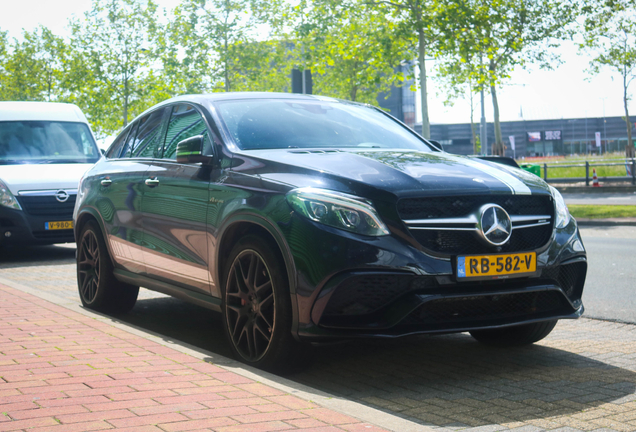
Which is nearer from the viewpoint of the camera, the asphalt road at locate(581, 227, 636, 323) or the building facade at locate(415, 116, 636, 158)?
the asphalt road at locate(581, 227, 636, 323)

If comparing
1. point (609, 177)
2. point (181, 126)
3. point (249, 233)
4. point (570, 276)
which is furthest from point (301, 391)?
A: point (609, 177)

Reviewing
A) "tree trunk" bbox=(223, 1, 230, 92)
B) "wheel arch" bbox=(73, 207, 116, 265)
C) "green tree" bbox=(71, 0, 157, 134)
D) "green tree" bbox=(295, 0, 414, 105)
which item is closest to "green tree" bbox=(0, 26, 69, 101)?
"green tree" bbox=(71, 0, 157, 134)

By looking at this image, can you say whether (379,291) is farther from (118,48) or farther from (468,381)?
(118,48)

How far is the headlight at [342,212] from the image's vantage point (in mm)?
4164

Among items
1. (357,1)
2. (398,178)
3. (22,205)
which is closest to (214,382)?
(398,178)

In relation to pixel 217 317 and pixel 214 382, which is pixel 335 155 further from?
pixel 217 317

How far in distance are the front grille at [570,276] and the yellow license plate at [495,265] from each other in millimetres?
182

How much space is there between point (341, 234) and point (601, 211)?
55.1 ft

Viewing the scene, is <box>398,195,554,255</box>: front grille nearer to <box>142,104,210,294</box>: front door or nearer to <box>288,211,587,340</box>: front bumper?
<box>288,211,587,340</box>: front bumper

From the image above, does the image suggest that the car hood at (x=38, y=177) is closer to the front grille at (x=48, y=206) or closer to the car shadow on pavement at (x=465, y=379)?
the front grille at (x=48, y=206)

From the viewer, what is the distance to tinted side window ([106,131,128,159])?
7.09 meters

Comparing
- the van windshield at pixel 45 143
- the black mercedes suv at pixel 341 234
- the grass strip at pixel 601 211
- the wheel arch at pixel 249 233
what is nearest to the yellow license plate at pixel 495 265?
the black mercedes suv at pixel 341 234

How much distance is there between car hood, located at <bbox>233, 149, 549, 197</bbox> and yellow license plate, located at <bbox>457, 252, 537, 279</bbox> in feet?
1.20

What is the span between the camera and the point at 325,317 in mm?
4195
